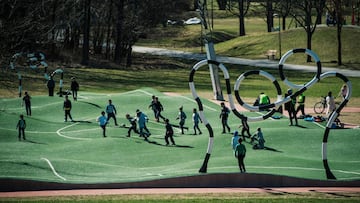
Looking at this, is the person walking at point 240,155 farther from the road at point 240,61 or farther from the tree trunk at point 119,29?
the tree trunk at point 119,29

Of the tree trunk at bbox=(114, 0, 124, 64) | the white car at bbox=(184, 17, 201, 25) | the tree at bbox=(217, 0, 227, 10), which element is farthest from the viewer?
the tree at bbox=(217, 0, 227, 10)

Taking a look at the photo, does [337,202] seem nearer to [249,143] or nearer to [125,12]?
[249,143]

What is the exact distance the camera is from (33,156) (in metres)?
32.7

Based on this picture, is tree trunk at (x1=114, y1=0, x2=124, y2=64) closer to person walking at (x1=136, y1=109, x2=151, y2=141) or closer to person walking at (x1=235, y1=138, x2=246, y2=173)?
person walking at (x1=136, y1=109, x2=151, y2=141)

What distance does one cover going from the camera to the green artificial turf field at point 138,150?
95.3ft

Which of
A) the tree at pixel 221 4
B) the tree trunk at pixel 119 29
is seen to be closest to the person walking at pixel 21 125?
the tree trunk at pixel 119 29

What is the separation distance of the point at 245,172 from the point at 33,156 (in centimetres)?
1018

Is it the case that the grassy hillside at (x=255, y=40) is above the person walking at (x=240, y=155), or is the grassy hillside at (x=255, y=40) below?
Answer: above

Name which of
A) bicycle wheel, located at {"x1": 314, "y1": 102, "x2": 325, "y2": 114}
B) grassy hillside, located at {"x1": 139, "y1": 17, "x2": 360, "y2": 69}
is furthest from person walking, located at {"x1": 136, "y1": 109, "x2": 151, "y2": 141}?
grassy hillside, located at {"x1": 139, "y1": 17, "x2": 360, "y2": 69}

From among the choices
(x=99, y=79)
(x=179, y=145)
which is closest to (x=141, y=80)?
(x=99, y=79)

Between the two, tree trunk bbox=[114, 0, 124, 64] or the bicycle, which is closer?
the bicycle

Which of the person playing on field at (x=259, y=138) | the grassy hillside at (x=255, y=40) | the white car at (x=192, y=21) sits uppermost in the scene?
the white car at (x=192, y=21)

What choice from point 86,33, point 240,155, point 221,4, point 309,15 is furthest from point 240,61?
point 240,155

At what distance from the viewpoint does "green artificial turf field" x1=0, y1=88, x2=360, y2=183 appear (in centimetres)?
2906
